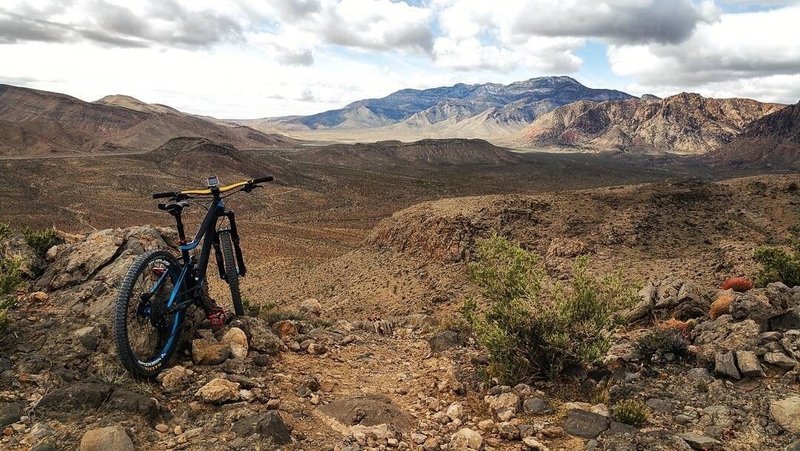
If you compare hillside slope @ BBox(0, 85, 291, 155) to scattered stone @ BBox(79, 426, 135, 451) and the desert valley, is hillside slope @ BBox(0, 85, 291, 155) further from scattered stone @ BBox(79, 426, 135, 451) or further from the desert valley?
scattered stone @ BBox(79, 426, 135, 451)

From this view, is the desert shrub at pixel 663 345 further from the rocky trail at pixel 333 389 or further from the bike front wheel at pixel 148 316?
the bike front wheel at pixel 148 316

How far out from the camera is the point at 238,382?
6.39 metres

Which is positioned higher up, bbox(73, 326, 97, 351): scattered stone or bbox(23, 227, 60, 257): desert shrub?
bbox(23, 227, 60, 257): desert shrub

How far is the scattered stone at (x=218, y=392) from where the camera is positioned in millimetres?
5922

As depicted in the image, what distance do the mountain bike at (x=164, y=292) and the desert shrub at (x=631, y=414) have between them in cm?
563

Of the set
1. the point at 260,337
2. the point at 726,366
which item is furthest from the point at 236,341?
the point at 726,366

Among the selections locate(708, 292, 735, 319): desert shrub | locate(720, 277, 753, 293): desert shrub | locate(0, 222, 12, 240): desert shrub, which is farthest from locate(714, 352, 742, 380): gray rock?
locate(0, 222, 12, 240): desert shrub

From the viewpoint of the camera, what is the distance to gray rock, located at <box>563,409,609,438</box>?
6.12 m

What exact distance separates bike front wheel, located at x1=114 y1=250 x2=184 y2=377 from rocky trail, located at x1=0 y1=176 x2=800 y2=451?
25cm

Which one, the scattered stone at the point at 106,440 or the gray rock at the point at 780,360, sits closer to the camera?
the scattered stone at the point at 106,440

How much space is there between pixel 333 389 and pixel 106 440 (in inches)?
123

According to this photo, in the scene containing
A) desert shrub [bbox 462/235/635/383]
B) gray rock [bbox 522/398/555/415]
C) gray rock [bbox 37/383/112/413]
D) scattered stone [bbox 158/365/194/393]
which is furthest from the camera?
desert shrub [bbox 462/235/635/383]

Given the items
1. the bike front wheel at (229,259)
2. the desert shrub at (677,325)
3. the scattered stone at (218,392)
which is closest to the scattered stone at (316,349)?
the bike front wheel at (229,259)

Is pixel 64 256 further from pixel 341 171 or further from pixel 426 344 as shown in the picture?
pixel 341 171
